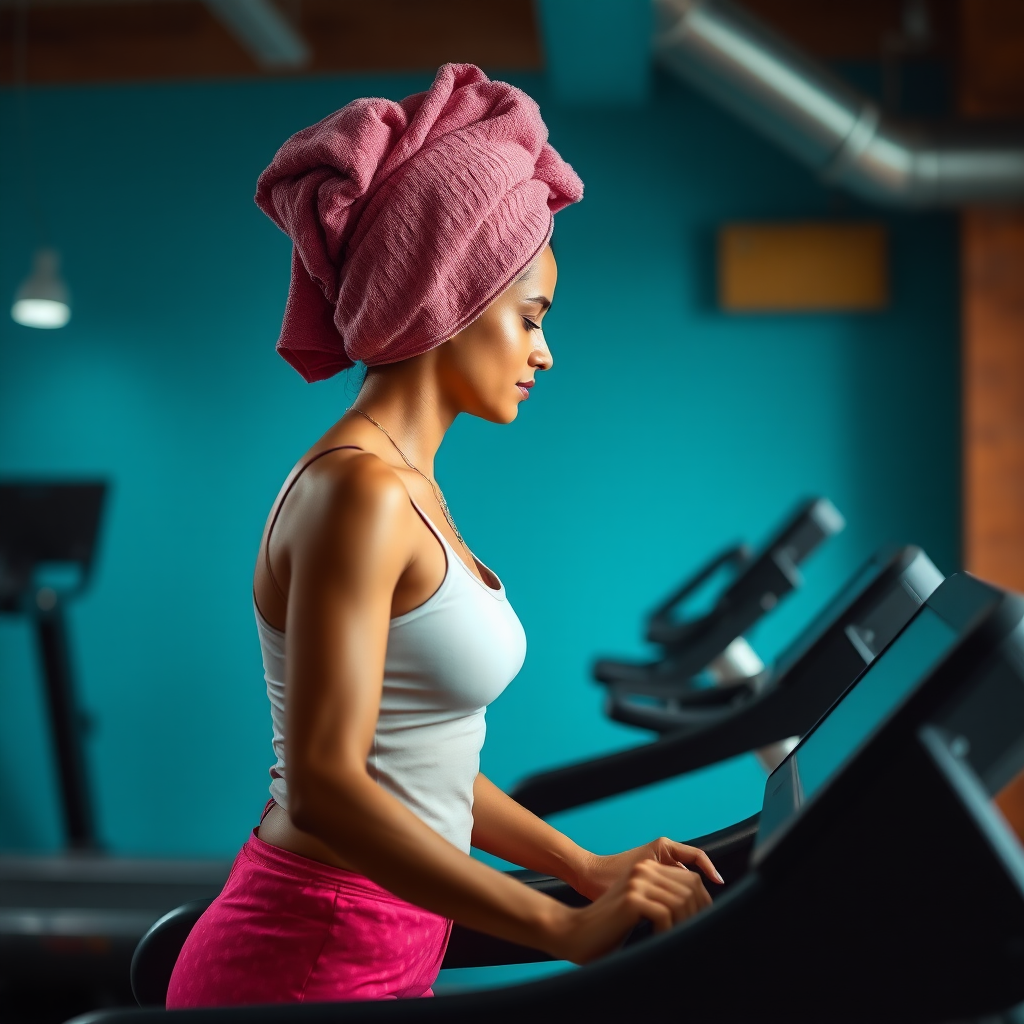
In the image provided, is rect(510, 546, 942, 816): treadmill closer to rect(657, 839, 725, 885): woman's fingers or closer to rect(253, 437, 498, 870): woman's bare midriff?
rect(657, 839, 725, 885): woman's fingers

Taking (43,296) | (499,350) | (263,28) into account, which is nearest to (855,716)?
(499,350)

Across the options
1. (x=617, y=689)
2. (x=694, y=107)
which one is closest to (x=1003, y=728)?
(x=617, y=689)

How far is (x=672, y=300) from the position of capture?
14.9ft

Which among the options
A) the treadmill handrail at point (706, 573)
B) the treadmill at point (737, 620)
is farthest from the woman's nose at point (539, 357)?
A: the treadmill handrail at point (706, 573)

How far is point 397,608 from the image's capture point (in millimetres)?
901

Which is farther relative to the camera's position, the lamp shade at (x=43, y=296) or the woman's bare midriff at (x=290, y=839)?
the lamp shade at (x=43, y=296)

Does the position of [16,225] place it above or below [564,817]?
above

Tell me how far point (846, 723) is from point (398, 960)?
409 millimetres

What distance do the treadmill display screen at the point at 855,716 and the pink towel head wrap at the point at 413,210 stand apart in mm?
438

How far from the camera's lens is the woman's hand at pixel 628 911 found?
78 centimetres

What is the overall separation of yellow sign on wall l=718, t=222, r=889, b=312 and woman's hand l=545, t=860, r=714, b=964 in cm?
383

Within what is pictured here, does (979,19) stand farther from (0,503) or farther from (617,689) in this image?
(0,503)

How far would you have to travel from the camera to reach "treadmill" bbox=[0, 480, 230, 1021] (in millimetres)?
3254

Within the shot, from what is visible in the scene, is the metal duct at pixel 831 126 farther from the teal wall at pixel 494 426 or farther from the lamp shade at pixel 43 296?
the lamp shade at pixel 43 296
